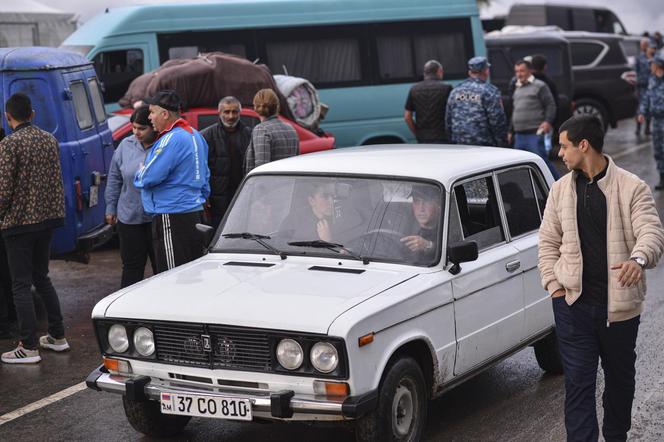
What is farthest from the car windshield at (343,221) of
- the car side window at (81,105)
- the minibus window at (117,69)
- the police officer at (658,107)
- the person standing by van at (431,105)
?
the police officer at (658,107)

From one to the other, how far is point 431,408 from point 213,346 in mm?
1788

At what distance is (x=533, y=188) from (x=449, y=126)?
5.49m

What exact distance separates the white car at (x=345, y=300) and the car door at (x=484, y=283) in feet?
0.04

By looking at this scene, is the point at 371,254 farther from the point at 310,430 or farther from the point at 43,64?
the point at 43,64

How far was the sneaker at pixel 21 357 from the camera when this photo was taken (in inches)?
332

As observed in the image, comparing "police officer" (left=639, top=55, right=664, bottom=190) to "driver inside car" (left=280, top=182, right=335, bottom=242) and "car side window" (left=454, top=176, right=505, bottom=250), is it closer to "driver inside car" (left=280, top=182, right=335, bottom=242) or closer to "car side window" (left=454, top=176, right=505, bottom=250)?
"car side window" (left=454, top=176, right=505, bottom=250)

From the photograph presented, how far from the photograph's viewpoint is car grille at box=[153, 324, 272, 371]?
5.75 m

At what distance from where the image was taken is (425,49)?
18125mm

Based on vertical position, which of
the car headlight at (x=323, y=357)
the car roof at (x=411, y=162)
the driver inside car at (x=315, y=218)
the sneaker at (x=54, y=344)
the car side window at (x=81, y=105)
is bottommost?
the sneaker at (x=54, y=344)

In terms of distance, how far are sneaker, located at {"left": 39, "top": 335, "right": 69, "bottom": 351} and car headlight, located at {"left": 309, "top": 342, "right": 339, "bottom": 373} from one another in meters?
3.65

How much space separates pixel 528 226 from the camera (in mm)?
7562

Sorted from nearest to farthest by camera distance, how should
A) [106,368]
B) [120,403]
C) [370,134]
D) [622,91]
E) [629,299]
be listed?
1. [629,299]
2. [106,368]
3. [120,403]
4. [370,134]
5. [622,91]

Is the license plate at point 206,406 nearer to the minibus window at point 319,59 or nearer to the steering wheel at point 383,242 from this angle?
the steering wheel at point 383,242

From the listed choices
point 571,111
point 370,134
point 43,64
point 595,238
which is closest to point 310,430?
point 595,238
